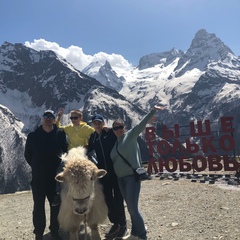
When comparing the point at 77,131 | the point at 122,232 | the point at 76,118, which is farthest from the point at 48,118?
the point at 122,232

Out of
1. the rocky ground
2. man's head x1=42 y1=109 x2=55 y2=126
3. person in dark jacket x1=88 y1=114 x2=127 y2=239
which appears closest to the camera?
man's head x1=42 y1=109 x2=55 y2=126

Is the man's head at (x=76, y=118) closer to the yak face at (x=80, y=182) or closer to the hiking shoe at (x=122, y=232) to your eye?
the yak face at (x=80, y=182)

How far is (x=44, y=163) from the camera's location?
23.5 feet

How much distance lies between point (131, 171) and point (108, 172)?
3.05 feet

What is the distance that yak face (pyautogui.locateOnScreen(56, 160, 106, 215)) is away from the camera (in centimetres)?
577

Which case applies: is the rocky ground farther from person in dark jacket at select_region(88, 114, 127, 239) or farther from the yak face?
the yak face

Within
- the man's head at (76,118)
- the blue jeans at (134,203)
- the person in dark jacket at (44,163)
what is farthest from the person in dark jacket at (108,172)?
the person in dark jacket at (44,163)

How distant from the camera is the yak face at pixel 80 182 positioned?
5773 mm

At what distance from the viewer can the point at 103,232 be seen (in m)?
7.98

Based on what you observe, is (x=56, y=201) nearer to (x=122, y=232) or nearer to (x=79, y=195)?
(x=79, y=195)

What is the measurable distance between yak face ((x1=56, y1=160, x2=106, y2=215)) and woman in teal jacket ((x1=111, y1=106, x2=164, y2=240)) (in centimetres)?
67

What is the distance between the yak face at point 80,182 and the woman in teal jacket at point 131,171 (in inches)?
26.2

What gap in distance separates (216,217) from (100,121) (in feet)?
15.0

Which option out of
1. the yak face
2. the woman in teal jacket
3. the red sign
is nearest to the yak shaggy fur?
the yak face
